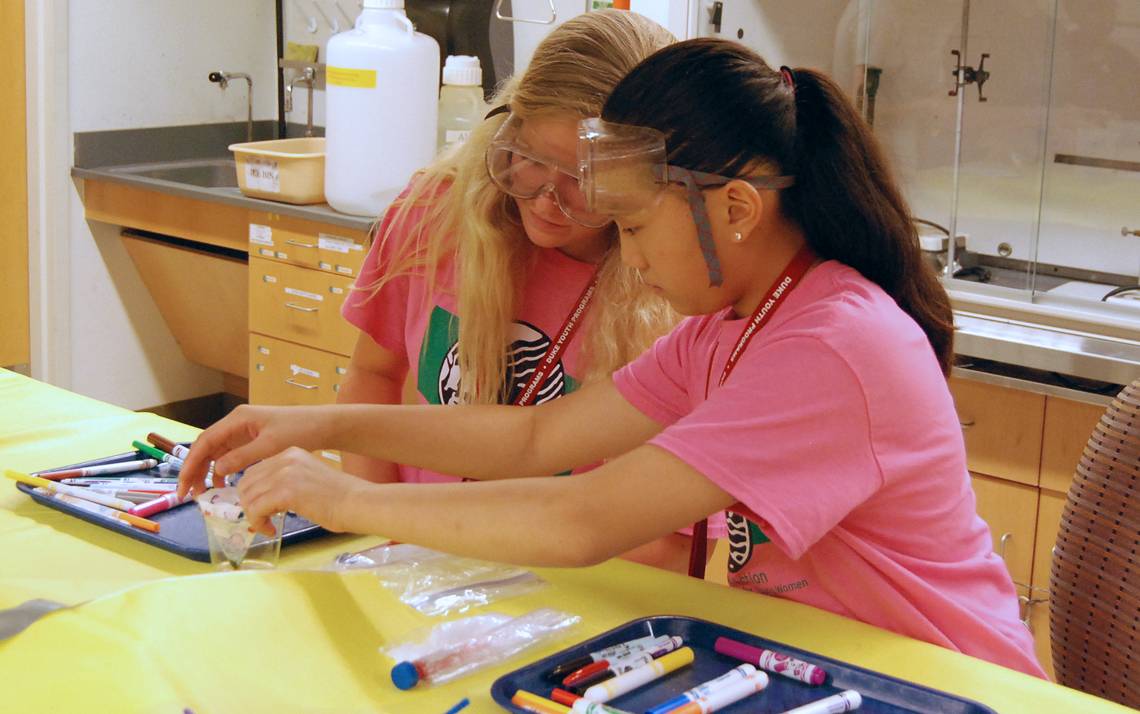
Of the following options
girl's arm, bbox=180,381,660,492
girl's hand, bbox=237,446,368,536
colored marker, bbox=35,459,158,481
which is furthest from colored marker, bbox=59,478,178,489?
girl's hand, bbox=237,446,368,536

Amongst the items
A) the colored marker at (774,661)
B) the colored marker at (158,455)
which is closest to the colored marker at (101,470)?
the colored marker at (158,455)

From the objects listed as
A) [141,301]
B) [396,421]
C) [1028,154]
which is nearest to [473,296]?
[396,421]

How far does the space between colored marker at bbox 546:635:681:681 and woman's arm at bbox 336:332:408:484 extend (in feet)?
2.41

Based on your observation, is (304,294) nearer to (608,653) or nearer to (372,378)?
(372,378)

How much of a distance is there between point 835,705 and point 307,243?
7.93ft

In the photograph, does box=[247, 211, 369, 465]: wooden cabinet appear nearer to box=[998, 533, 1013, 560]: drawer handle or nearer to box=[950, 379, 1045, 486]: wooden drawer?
box=[950, 379, 1045, 486]: wooden drawer

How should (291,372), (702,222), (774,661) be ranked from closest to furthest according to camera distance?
(774,661)
(702,222)
(291,372)

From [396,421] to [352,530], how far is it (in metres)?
0.27

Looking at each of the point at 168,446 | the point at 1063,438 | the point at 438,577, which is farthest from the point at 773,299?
the point at 1063,438

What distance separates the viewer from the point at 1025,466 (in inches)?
88.2

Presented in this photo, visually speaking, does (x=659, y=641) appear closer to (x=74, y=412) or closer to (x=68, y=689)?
(x=68, y=689)

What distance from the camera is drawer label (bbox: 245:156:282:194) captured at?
320cm

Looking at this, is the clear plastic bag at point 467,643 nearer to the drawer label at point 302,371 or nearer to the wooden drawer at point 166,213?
the drawer label at point 302,371

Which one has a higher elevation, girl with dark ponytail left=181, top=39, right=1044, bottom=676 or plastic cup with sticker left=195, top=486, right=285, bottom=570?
girl with dark ponytail left=181, top=39, right=1044, bottom=676
